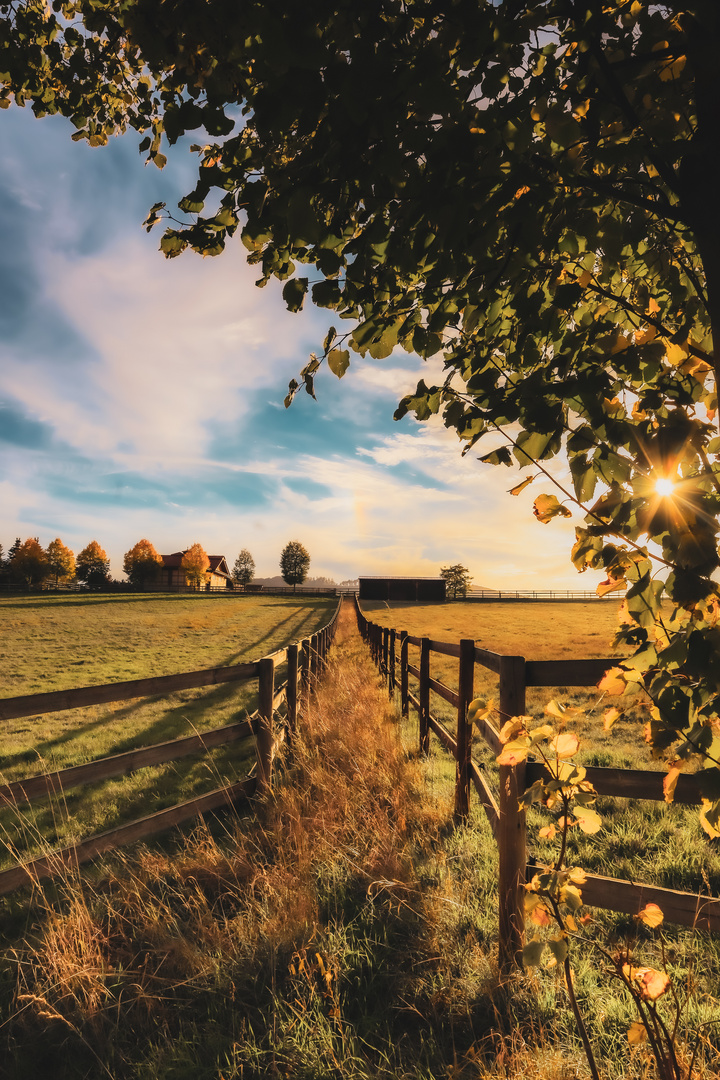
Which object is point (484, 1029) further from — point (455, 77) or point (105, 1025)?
point (455, 77)

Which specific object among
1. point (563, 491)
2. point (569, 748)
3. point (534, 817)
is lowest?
point (534, 817)

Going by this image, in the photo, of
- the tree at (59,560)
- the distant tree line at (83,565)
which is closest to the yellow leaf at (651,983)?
the distant tree line at (83,565)

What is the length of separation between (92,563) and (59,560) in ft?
19.2

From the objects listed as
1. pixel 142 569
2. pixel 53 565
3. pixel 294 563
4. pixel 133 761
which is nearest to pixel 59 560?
pixel 53 565

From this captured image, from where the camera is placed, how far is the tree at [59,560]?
3406 inches

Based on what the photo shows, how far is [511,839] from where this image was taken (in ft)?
8.52

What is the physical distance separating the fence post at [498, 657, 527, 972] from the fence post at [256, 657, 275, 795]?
233cm

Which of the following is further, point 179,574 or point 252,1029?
point 179,574

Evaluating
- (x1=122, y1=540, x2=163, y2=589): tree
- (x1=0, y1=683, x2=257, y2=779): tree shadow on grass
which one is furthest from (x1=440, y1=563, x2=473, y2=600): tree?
(x1=0, y1=683, x2=257, y2=779): tree shadow on grass

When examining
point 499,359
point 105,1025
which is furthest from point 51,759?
point 499,359

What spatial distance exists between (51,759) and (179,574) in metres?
94.5

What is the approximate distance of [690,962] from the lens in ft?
8.54

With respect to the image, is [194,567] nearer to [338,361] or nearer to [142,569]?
[142,569]

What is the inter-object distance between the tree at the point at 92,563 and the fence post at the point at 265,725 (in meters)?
91.5
